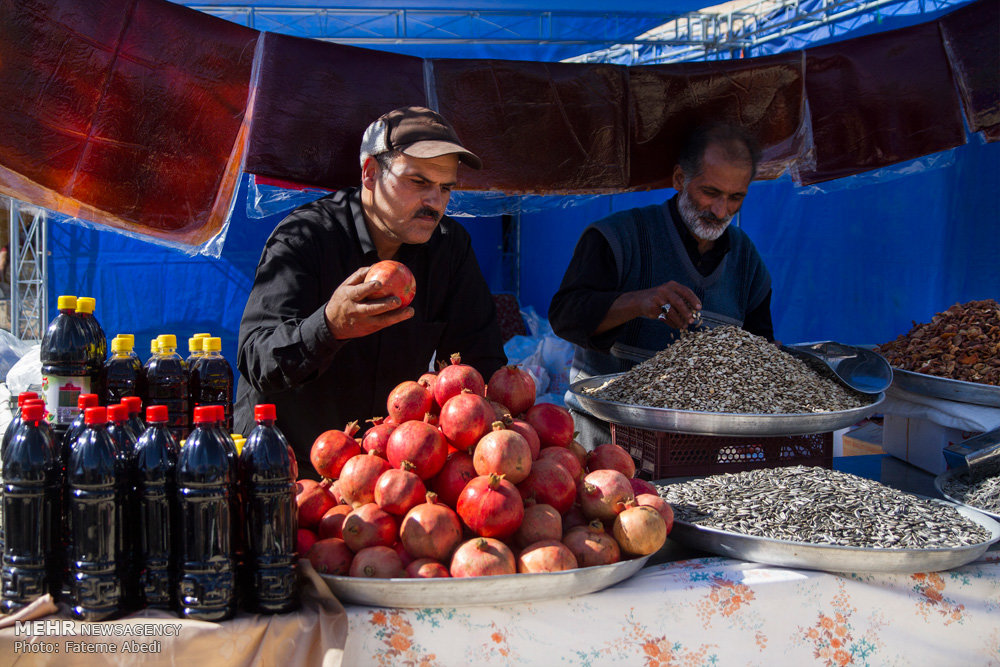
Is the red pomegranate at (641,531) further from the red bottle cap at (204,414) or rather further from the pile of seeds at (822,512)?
the red bottle cap at (204,414)

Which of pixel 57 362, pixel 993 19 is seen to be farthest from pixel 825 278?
pixel 57 362

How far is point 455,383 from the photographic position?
1.59 metres

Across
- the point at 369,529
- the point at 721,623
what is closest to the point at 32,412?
the point at 369,529

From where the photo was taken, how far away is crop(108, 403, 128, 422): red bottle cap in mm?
1288

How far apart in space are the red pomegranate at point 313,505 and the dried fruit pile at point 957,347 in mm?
2348

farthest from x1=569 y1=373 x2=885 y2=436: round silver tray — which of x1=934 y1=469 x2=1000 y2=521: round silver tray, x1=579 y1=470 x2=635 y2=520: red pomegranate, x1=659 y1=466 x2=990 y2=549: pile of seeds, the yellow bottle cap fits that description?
the yellow bottle cap

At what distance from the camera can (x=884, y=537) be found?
156 centimetres

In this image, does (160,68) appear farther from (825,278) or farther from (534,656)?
(825,278)

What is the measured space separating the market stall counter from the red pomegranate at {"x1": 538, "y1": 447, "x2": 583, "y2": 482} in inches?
9.6

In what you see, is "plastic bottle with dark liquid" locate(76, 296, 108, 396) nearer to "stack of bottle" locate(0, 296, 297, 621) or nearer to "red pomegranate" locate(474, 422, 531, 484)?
"stack of bottle" locate(0, 296, 297, 621)

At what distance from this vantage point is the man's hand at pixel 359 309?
5.25ft

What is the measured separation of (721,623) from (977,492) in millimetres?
1111

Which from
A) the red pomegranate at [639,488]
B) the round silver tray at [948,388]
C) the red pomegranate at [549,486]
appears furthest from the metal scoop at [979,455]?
the red pomegranate at [549,486]
